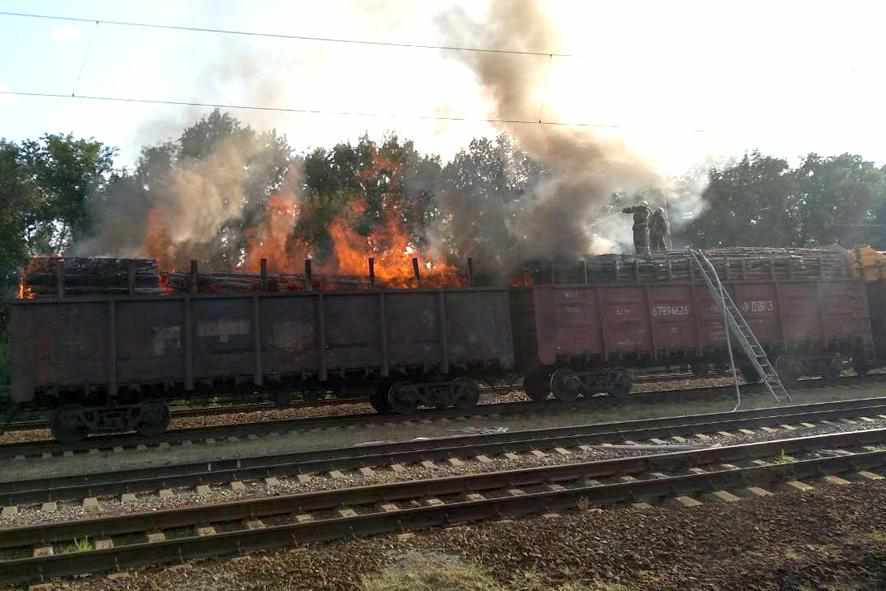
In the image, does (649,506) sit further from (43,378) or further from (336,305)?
(43,378)

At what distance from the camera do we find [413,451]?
32.3 ft

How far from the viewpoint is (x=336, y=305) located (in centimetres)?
1386

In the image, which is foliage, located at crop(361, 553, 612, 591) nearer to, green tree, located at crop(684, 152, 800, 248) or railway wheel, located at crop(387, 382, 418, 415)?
railway wheel, located at crop(387, 382, 418, 415)

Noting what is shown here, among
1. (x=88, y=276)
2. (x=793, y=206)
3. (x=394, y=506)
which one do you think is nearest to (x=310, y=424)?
(x=88, y=276)

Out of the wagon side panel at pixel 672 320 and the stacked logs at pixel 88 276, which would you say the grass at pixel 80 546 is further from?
the wagon side panel at pixel 672 320

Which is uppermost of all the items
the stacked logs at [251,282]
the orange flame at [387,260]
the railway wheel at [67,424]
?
the orange flame at [387,260]

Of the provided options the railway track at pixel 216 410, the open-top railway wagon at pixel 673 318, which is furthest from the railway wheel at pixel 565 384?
the railway track at pixel 216 410

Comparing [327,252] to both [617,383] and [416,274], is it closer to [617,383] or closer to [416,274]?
[416,274]

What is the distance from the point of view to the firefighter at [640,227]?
1834 centimetres

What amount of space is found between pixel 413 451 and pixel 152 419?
5.91 meters

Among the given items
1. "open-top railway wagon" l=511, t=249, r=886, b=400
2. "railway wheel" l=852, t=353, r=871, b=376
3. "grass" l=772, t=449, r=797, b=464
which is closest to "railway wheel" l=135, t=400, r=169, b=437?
"open-top railway wagon" l=511, t=249, r=886, b=400

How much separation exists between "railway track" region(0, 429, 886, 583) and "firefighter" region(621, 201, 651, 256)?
32.7 ft

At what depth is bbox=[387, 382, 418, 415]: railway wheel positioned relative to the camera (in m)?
14.2

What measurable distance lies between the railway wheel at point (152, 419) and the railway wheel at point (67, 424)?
3.35ft
